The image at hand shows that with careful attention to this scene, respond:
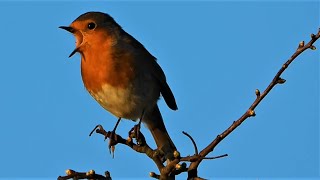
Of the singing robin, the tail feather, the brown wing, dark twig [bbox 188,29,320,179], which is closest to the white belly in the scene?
the singing robin

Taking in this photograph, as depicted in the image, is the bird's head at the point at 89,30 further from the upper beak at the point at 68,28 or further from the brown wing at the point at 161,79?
the brown wing at the point at 161,79

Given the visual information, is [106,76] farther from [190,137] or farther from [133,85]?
[190,137]

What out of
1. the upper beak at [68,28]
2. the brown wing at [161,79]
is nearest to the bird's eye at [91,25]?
the upper beak at [68,28]

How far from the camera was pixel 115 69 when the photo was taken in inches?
239

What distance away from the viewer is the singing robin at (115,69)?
240 inches

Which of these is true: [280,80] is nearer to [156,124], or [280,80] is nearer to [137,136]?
[137,136]

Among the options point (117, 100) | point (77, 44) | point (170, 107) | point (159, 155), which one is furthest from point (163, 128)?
point (159, 155)

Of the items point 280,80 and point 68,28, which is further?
point 68,28

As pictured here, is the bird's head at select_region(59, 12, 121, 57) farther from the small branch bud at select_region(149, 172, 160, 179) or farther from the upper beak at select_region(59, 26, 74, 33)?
the small branch bud at select_region(149, 172, 160, 179)

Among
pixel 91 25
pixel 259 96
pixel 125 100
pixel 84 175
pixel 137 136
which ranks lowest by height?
pixel 84 175

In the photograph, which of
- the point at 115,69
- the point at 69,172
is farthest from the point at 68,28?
the point at 69,172

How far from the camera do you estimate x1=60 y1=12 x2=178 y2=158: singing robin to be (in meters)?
6.09

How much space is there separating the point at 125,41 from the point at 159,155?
9.16ft

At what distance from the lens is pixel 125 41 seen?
653cm
